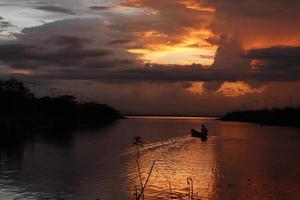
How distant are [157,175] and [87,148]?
2663 cm

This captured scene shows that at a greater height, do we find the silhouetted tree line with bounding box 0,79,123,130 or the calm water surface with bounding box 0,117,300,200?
the silhouetted tree line with bounding box 0,79,123,130

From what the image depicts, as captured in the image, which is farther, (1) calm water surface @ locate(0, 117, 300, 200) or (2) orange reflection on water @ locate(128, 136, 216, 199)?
(2) orange reflection on water @ locate(128, 136, 216, 199)

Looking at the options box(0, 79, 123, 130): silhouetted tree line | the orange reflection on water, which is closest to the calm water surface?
the orange reflection on water

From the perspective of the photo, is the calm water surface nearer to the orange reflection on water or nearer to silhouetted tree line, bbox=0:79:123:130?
the orange reflection on water

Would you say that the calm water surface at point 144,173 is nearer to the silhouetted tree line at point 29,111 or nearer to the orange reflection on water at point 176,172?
the orange reflection on water at point 176,172

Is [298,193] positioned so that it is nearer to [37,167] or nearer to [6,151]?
[37,167]

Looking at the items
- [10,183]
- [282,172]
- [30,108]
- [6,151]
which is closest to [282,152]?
[282,172]

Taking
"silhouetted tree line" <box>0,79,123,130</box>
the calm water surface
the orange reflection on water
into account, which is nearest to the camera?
the calm water surface

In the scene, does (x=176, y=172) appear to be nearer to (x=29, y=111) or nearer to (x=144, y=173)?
(x=144, y=173)

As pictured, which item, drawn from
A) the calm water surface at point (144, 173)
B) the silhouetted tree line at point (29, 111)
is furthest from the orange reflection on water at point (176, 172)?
the silhouetted tree line at point (29, 111)

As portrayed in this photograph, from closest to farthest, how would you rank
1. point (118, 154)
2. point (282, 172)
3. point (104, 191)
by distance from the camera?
point (104, 191), point (282, 172), point (118, 154)

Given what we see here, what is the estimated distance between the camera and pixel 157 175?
35.2 m

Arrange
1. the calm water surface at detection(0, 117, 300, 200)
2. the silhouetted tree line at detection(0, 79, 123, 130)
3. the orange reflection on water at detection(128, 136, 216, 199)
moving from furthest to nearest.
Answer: the silhouetted tree line at detection(0, 79, 123, 130), the orange reflection on water at detection(128, 136, 216, 199), the calm water surface at detection(0, 117, 300, 200)

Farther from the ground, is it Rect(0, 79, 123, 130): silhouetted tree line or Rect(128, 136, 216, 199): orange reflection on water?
Rect(0, 79, 123, 130): silhouetted tree line
